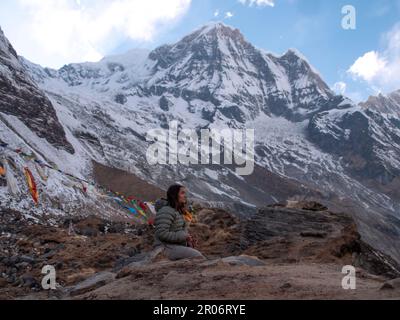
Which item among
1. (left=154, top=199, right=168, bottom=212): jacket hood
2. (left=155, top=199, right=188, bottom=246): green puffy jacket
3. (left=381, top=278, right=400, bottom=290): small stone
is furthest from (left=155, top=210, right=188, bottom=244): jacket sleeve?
(left=381, top=278, right=400, bottom=290): small stone

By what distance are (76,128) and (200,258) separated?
89.0 metres

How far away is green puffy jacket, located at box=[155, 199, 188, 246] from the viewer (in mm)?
8961

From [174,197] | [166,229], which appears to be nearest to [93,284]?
[166,229]

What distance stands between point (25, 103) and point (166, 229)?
66166mm

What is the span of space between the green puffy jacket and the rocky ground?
0.45 metres

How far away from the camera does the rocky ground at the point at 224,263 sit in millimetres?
7234

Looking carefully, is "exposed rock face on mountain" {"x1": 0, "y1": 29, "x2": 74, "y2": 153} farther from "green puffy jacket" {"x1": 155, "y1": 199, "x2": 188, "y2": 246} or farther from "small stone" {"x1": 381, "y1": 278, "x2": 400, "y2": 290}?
"small stone" {"x1": 381, "y1": 278, "x2": 400, "y2": 290}

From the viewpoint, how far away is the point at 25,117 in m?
68.1

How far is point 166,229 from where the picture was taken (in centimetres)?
905

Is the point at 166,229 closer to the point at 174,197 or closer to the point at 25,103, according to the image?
the point at 174,197

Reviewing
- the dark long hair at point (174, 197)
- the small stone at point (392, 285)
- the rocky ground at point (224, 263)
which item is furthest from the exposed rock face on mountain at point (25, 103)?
the small stone at point (392, 285)

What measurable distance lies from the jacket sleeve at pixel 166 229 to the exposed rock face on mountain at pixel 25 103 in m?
59.7

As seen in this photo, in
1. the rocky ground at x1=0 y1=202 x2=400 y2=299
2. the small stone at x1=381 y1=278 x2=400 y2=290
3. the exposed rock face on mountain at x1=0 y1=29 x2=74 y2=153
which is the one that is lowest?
the small stone at x1=381 y1=278 x2=400 y2=290

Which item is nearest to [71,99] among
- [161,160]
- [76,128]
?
[161,160]
